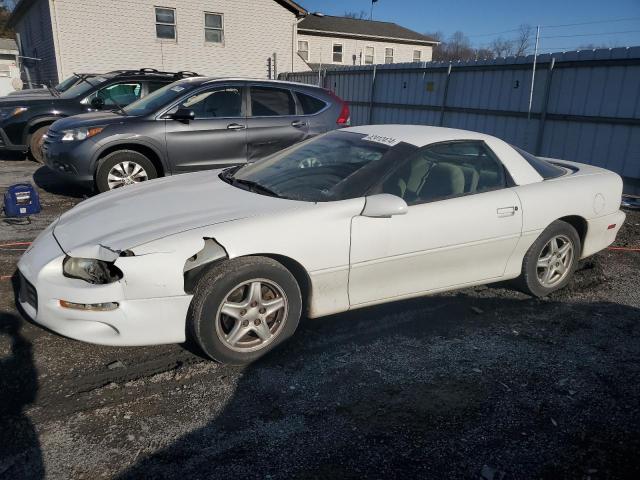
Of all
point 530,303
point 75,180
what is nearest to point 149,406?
point 530,303

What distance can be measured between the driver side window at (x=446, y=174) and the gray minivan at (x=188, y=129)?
386 cm

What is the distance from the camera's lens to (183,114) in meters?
6.85

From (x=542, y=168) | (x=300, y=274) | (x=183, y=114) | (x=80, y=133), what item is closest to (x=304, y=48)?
(x=183, y=114)

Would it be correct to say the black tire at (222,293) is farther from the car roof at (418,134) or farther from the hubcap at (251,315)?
the car roof at (418,134)

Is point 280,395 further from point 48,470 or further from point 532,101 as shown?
point 532,101

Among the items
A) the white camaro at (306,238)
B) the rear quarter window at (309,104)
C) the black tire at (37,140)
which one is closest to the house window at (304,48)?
the black tire at (37,140)

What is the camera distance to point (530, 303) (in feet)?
14.3

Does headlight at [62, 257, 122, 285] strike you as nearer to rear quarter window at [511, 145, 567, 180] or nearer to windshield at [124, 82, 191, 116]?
rear quarter window at [511, 145, 567, 180]

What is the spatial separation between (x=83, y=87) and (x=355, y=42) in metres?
23.4

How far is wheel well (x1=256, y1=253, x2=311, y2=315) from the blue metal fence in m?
7.05

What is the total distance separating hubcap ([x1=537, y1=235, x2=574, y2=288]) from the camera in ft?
14.3

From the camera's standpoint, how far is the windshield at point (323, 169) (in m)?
3.56

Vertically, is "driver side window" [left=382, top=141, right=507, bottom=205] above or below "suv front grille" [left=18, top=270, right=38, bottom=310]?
above

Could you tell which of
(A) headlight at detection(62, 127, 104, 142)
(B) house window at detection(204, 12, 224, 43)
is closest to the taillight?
Answer: (A) headlight at detection(62, 127, 104, 142)
